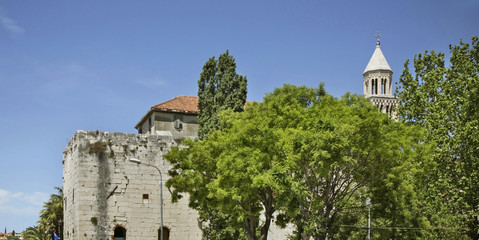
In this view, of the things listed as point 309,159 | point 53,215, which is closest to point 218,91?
point 309,159

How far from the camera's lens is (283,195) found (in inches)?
953

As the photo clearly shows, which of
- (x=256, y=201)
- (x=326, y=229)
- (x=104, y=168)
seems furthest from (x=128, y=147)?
(x=326, y=229)

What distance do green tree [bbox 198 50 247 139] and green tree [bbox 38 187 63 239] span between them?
21.5 meters

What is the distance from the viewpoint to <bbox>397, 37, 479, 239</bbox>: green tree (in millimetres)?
24031

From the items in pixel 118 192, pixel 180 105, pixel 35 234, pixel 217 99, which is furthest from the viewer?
pixel 35 234

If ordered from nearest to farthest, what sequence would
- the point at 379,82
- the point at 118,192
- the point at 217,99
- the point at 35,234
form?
the point at 118,192
the point at 217,99
the point at 35,234
the point at 379,82

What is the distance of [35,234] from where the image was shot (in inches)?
2260

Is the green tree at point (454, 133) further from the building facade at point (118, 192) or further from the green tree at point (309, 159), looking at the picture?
the building facade at point (118, 192)

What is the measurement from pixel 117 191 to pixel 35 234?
2803 cm

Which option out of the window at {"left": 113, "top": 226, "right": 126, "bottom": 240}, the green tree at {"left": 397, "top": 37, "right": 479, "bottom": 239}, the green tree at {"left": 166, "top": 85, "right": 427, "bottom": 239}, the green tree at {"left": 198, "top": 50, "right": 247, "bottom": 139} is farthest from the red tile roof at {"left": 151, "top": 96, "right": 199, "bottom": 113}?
the green tree at {"left": 397, "top": 37, "right": 479, "bottom": 239}

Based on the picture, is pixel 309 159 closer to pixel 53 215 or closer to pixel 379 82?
pixel 53 215

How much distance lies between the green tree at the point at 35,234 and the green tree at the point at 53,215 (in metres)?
0.77

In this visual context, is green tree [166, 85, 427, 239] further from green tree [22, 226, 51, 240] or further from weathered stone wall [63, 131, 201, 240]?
green tree [22, 226, 51, 240]

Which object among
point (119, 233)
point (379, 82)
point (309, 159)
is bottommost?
point (119, 233)
